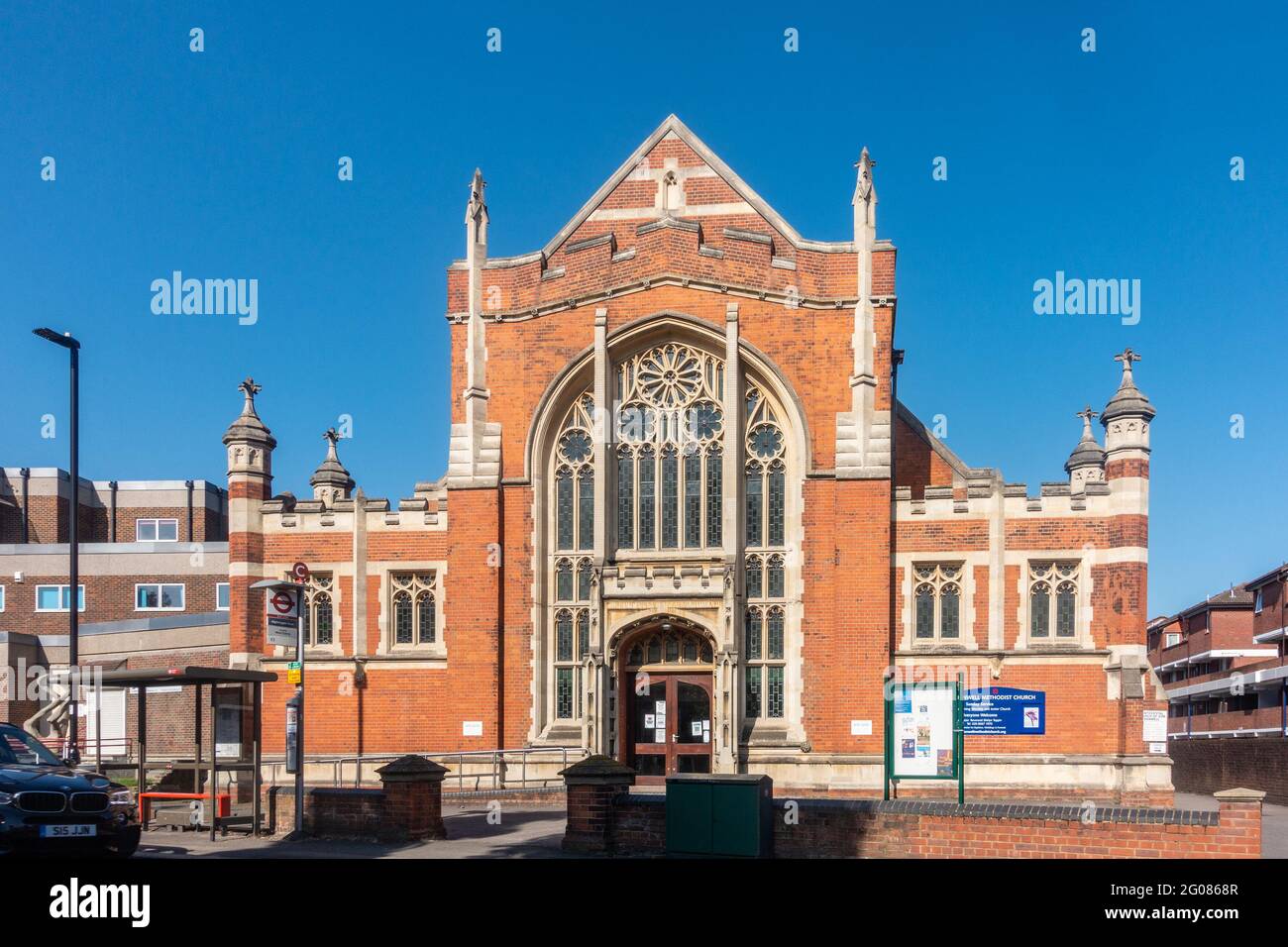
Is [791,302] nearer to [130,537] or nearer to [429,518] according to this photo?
[429,518]

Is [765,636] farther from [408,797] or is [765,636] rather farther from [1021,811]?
[1021,811]

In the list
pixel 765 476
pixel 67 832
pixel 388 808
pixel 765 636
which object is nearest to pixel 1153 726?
pixel 765 636

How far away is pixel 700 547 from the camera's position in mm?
27047

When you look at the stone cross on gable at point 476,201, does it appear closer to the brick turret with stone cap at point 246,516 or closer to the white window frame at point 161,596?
the brick turret with stone cap at point 246,516

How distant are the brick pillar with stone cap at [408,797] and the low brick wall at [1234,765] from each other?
23300 mm

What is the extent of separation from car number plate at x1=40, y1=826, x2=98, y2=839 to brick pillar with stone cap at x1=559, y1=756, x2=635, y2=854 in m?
5.55

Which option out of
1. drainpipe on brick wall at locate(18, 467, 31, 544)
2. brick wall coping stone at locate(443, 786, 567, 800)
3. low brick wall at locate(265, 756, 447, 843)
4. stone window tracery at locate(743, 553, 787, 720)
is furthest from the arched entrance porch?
drainpipe on brick wall at locate(18, 467, 31, 544)

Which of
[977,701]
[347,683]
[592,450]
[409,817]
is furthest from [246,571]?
[977,701]

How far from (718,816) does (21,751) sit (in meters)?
8.23

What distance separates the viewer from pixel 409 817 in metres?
17.4

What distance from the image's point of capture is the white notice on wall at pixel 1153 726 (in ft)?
82.3

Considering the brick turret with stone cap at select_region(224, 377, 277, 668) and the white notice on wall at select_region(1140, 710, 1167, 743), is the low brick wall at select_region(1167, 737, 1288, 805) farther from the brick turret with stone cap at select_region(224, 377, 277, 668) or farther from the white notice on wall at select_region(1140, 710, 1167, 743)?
the brick turret with stone cap at select_region(224, 377, 277, 668)
